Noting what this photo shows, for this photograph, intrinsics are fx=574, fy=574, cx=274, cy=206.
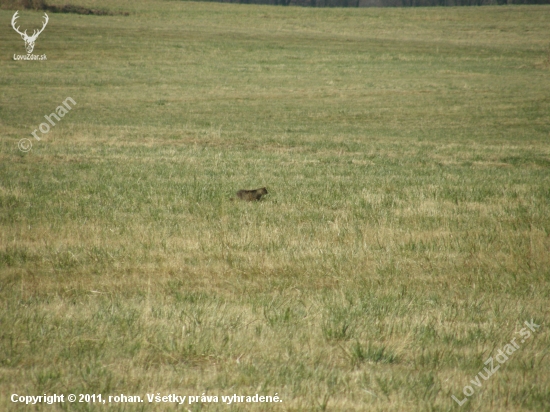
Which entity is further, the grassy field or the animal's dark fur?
the animal's dark fur

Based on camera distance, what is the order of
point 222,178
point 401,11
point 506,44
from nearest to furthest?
point 222,178, point 506,44, point 401,11

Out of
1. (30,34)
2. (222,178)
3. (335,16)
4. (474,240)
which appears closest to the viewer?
(474,240)

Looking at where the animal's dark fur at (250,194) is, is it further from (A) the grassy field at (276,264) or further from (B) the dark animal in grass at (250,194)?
(A) the grassy field at (276,264)

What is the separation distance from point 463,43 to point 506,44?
489cm

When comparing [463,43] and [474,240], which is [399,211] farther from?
[463,43]

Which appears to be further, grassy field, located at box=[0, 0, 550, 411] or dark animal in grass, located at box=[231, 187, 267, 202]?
dark animal in grass, located at box=[231, 187, 267, 202]

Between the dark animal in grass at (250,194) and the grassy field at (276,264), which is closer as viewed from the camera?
the grassy field at (276,264)

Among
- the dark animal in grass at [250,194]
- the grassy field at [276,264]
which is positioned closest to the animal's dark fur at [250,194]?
the dark animal in grass at [250,194]

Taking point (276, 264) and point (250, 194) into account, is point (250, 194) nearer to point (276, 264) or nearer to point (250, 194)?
point (250, 194)

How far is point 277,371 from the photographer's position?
4168 millimetres

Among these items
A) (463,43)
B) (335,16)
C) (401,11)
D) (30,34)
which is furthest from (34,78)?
(401,11)

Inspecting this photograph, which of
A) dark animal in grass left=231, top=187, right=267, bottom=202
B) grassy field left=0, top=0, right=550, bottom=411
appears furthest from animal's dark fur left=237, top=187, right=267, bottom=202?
grassy field left=0, top=0, right=550, bottom=411

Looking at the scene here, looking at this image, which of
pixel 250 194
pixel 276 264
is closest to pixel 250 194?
pixel 250 194

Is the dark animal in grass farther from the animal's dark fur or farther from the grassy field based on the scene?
the grassy field
